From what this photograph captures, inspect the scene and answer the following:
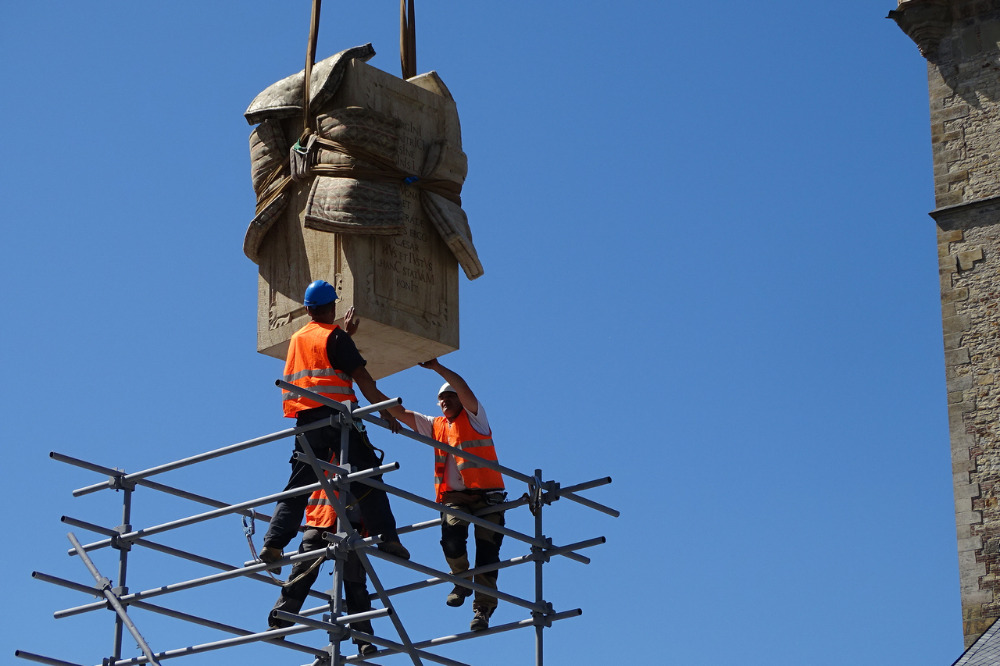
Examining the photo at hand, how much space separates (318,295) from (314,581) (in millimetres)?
1740

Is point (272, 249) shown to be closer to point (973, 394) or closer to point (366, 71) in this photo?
point (366, 71)

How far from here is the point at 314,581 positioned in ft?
38.3

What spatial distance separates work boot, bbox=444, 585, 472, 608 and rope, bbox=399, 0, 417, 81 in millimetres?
4041

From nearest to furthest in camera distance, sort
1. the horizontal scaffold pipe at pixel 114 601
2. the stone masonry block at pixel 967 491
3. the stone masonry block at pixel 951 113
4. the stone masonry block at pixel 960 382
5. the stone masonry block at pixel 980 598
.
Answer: the horizontal scaffold pipe at pixel 114 601 → the stone masonry block at pixel 980 598 → the stone masonry block at pixel 967 491 → the stone masonry block at pixel 960 382 → the stone masonry block at pixel 951 113

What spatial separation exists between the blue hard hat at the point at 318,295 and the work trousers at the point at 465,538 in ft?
5.09

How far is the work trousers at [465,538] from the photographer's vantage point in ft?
40.9

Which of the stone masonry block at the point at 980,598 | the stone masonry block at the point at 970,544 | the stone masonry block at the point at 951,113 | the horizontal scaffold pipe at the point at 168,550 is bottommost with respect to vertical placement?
the horizontal scaffold pipe at the point at 168,550

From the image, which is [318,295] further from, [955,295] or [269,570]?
[955,295]

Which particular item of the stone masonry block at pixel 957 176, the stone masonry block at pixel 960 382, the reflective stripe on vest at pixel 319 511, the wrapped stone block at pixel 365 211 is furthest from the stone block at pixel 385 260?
the stone masonry block at pixel 957 176

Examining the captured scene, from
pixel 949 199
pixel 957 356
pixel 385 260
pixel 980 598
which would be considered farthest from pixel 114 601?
pixel 949 199

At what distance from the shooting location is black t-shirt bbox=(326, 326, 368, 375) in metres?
11.5

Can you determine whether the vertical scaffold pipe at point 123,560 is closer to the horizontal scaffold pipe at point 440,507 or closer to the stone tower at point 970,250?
the horizontal scaffold pipe at point 440,507

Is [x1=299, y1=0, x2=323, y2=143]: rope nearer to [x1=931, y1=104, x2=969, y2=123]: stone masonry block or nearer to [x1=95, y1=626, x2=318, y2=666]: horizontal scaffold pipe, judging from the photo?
[x1=95, y1=626, x2=318, y2=666]: horizontal scaffold pipe

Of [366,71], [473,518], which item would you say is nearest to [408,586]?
[473,518]
